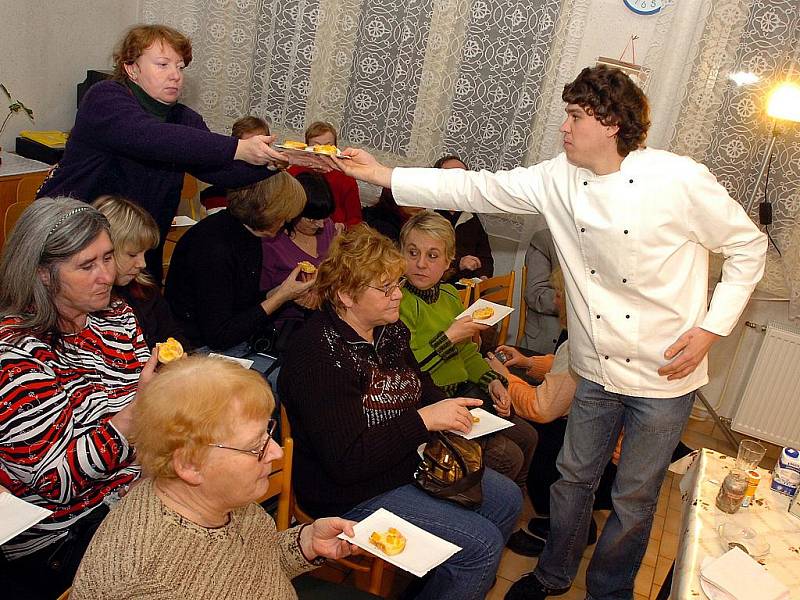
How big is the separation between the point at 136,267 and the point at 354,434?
3.02 ft

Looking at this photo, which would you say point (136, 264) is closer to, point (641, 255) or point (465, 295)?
point (641, 255)

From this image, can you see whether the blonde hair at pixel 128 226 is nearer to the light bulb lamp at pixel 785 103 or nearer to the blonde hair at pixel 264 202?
the blonde hair at pixel 264 202

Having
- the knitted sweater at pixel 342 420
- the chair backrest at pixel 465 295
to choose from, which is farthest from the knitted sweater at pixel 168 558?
the chair backrest at pixel 465 295

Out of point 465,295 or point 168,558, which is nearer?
point 168,558

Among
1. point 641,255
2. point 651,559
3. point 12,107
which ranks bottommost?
point 651,559

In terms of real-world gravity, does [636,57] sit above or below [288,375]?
above

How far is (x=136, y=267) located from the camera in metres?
2.57

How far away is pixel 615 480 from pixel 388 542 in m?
1.07

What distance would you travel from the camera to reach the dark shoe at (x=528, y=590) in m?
2.95

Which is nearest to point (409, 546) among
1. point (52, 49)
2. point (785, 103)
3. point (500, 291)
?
point (500, 291)

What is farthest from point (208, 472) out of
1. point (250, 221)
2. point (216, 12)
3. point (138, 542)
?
point (216, 12)

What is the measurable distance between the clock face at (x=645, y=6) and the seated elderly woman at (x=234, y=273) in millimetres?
2484

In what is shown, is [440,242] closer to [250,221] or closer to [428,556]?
[250,221]

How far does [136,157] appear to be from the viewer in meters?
2.86
